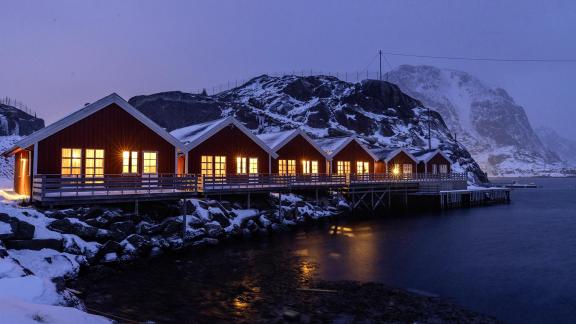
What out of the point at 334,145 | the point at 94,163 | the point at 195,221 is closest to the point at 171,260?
the point at 195,221

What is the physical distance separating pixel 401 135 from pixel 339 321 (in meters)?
113

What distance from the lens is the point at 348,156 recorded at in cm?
5031

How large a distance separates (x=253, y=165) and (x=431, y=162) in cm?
3740

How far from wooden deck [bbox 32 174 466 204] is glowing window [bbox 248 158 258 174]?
2.18 m

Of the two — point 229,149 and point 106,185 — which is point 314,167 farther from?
point 106,185

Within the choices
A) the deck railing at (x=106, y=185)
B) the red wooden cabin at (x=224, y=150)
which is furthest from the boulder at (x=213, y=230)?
the red wooden cabin at (x=224, y=150)

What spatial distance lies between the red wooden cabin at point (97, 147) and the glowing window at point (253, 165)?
8.53m

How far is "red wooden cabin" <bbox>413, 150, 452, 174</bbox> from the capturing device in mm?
63531

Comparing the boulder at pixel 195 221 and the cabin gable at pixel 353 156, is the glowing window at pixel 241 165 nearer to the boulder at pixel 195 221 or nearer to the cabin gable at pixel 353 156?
the boulder at pixel 195 221

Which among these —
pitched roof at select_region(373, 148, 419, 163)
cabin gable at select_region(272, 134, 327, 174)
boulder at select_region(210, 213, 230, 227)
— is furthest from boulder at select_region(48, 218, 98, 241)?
pitched roof at select_region(373, 148, 419, 163)

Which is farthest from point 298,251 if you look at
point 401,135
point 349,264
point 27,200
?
point 401,135

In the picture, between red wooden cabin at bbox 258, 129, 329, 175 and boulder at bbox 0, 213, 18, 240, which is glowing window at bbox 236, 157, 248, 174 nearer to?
red wooden cabin at bbox 258, 129, 329, 175

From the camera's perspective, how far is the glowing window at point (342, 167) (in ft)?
162

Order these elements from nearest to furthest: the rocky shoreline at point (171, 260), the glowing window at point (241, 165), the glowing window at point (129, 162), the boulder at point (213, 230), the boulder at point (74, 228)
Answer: the rocky shoreline at point (171, 260) < the boulder at point (74, 228) < the boulder at point (213, 230) < the glowing window at point (129, 162) < the glowing window at point (241, 165)
